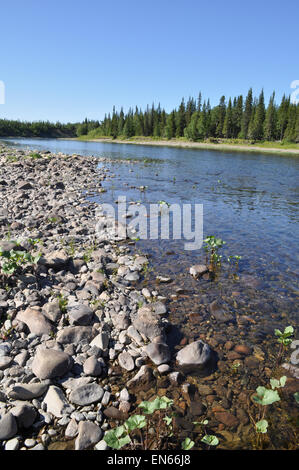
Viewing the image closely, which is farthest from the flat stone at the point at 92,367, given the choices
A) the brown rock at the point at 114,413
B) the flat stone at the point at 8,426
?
the flat stone at the point at 8,426

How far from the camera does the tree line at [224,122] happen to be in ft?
322

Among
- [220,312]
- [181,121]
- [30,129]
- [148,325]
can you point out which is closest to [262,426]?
[148,325]

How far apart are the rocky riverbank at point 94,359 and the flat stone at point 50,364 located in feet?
0.05

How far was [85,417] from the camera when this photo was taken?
363 centimetres

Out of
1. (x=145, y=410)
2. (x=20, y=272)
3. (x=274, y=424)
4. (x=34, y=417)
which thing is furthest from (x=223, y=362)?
(x=20, y=272)

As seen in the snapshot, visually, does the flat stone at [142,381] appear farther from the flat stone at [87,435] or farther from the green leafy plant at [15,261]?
the green leafy plant at [15,261]

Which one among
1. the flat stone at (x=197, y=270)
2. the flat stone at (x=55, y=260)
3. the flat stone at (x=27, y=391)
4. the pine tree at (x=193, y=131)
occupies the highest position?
the pine tree at (x=193, y=131)

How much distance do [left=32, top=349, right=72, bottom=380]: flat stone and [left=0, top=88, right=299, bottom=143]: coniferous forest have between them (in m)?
102

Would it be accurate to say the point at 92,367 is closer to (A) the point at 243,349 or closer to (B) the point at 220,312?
(A) the point at 243,349

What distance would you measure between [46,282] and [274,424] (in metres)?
5.07

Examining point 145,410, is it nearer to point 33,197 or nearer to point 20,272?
point 20,272

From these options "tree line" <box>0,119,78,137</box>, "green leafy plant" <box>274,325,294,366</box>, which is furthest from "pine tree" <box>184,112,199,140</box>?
"green leafy plant" <box>274,325,294,366</box>

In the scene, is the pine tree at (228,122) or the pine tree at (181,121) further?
the pine tree at (181,121)

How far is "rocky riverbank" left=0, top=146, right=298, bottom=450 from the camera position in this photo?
359cm
